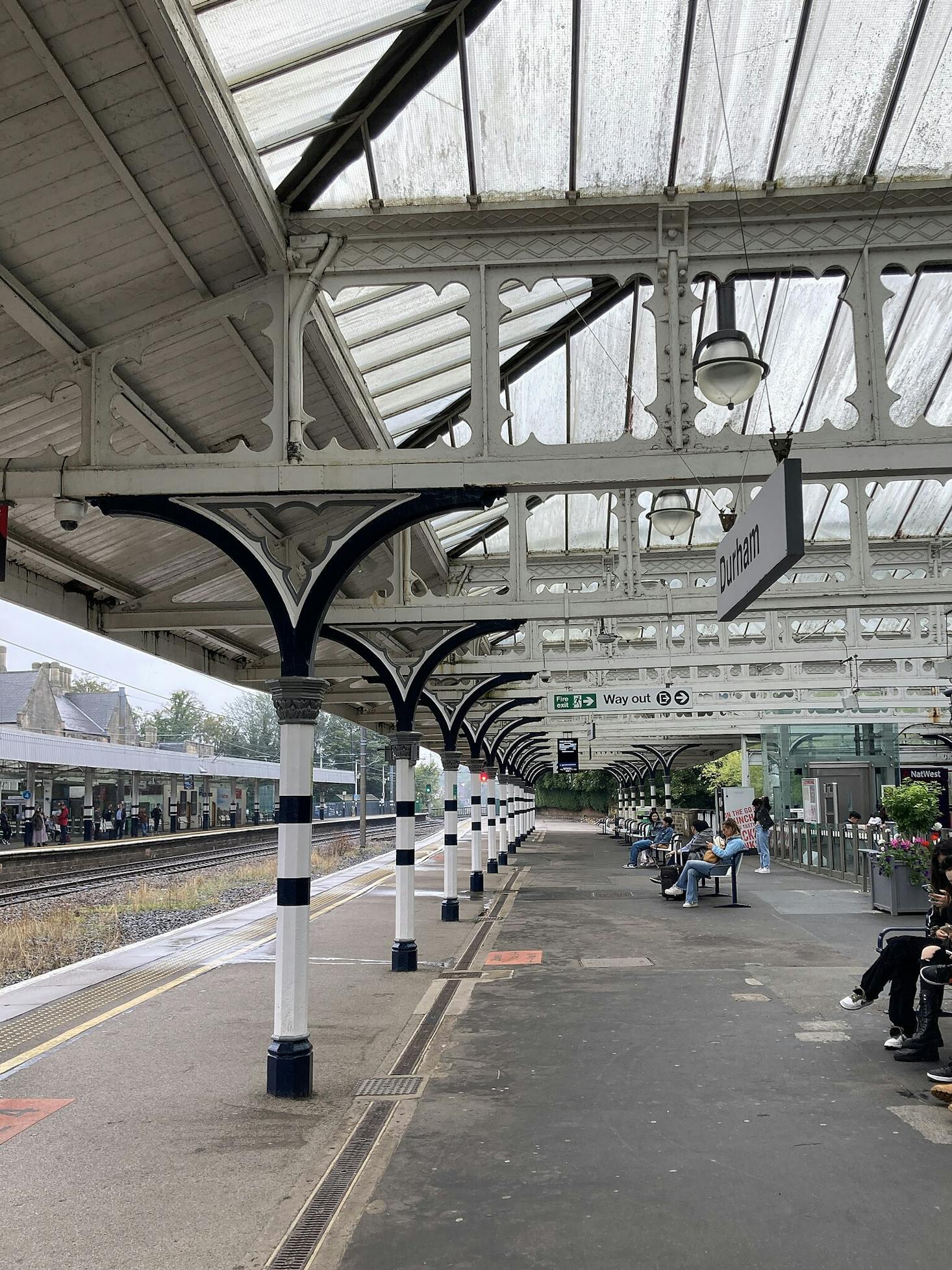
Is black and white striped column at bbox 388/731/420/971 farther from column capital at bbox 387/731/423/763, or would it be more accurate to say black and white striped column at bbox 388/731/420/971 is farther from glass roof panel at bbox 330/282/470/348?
glass roof panel at bbox 330/282/470/348

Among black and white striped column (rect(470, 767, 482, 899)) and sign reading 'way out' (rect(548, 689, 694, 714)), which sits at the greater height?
sign reading 'way out' (rect(548, 689, 694, 714))

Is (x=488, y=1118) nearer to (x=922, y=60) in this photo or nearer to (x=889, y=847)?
(x=922, y=60)

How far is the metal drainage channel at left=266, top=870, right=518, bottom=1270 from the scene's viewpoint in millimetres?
4336

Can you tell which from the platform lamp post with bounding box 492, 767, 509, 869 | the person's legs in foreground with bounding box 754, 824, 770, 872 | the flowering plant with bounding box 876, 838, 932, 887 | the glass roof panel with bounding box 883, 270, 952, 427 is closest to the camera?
the glass roof panel with bounding box 883, 270, 952, 427

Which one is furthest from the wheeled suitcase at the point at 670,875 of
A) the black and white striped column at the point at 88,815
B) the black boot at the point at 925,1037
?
the black and white striped column at the point at 88,815

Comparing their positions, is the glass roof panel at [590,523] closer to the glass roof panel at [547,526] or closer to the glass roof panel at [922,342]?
the glass roof panel at [547,526]

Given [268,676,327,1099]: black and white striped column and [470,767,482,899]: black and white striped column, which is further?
[470,767,482,899]: black and white striped column

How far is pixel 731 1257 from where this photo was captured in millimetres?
4129

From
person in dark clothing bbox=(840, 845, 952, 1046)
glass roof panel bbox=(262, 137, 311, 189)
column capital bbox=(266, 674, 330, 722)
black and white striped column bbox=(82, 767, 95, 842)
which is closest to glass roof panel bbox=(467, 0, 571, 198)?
glass roof panel bbox=(262, 137, 311, 189)

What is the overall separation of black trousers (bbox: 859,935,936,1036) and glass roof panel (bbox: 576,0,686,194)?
16.7ft

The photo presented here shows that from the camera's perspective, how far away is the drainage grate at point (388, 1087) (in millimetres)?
6602

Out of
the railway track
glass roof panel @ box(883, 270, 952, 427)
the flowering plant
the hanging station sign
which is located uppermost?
glass roof panel @ box(883, 270, 952, 427)

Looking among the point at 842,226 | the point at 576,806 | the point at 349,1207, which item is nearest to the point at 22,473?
the point at 349,1207

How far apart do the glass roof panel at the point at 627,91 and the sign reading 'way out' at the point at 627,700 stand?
1427 centimetres
